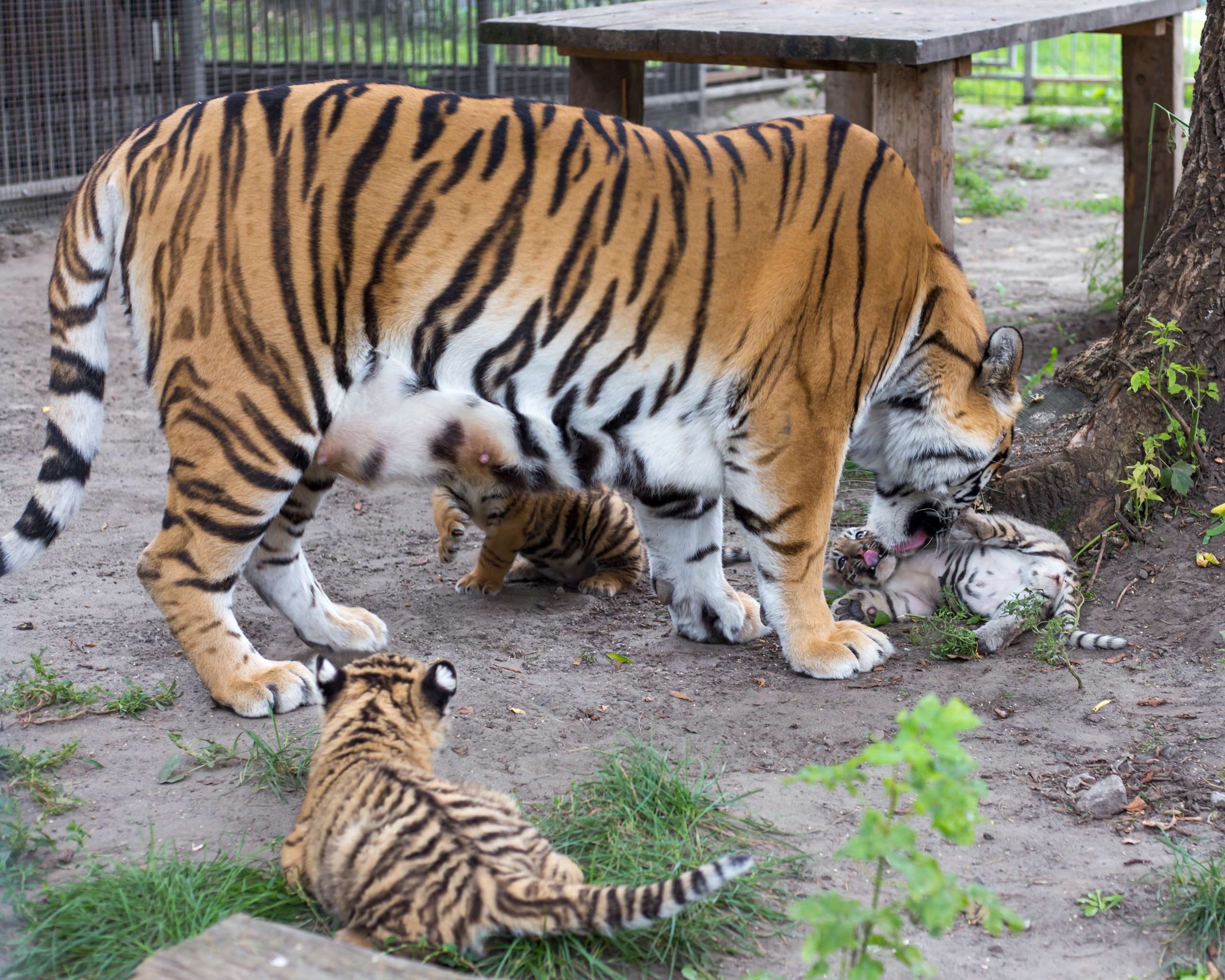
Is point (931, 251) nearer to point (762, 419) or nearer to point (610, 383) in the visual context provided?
point (762, 419)

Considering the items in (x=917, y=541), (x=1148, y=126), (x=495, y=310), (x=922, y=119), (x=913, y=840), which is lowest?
(x=917, y=541)

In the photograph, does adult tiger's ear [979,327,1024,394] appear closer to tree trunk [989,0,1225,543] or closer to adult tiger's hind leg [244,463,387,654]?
tree trunk [989,0,1225,543]

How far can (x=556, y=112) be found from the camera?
3.29 metres

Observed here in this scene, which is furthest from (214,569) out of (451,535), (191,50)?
(191,50)

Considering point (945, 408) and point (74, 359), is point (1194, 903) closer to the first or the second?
point (945, 408)

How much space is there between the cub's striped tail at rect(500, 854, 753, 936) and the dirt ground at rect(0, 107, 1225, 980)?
37cm

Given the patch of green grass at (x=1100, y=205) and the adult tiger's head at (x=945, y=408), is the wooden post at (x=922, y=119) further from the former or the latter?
the patch of green grass at (x=1100, y=205)

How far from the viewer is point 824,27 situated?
15.4ft

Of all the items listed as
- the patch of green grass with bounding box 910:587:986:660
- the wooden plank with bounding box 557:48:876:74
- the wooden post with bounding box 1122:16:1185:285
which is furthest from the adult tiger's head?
the wooden post with bounding box 1122:16:1185:285

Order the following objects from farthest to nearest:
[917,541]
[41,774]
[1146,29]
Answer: [1146,29] < [917,541] < [41,774]

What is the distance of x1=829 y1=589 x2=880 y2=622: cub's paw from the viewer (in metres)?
4.01

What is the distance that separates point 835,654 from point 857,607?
56 centimetres

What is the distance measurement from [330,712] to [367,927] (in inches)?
22.0

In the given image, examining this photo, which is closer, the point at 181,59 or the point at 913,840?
the point at 913,840
